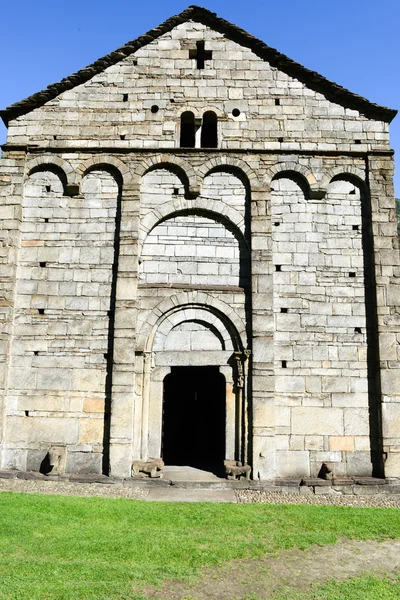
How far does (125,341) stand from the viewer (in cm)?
965

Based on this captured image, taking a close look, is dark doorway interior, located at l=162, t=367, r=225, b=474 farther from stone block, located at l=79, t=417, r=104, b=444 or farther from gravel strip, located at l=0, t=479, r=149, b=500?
gravel strip, located at l=0, t=479, r=149, b=500

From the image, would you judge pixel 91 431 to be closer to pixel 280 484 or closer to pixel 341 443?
pixel 280 484

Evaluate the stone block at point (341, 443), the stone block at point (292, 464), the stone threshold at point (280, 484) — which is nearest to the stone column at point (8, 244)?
the stone threshold at point (280, 484)

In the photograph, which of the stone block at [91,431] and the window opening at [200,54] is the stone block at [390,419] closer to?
the stone block at [91,431]

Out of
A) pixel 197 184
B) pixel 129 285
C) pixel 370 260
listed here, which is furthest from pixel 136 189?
pixel 370 260

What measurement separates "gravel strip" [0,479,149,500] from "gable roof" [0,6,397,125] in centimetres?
798

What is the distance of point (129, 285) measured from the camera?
→ 9.93m

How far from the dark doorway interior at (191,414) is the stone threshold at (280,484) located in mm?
3174

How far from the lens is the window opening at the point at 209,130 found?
1114 cm

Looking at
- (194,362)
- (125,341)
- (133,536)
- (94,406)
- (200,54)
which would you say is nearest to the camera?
(133,536)

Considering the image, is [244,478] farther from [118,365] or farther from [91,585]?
[91,585]

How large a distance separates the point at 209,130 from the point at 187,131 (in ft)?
2.08

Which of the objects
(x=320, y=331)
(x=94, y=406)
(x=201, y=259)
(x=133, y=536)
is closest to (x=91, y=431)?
(x=94, y=406)

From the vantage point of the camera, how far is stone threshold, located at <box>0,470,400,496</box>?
8977 mm
